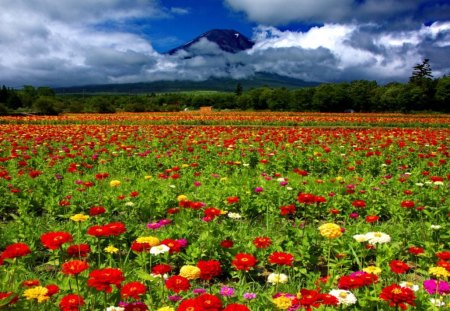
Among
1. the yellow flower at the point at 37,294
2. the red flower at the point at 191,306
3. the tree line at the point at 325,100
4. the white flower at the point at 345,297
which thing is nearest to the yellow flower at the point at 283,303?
the white flower at the point at 345,297

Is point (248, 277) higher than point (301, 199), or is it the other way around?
point (301, 199)

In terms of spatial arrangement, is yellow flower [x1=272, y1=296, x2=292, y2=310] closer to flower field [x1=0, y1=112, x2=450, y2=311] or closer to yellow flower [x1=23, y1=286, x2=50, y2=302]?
flower field [x1=0, y1=112, x2=450, y2=311]

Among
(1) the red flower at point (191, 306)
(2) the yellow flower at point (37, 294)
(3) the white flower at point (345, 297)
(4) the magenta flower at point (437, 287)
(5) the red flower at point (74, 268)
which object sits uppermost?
(5) the red flower at point (74, 268)

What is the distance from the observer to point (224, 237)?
4.83 meters

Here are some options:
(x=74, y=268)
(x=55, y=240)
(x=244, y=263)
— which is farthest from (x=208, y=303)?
(x=55, y=240)

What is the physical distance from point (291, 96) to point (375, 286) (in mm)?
80216

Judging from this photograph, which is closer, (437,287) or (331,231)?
(437,287)

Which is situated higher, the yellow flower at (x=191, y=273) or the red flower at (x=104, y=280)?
the red flower at (x=104, y=280)

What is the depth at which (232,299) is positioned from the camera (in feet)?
10.8

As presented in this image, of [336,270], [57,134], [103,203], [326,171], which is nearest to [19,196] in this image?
[103,203]

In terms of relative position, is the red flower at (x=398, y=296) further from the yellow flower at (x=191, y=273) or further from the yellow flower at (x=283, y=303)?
the yellow flower at (x=191, y=273)

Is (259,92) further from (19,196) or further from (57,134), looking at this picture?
(19,196)

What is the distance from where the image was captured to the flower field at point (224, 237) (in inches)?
107

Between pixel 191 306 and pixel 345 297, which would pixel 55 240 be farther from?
pixel 345 297
